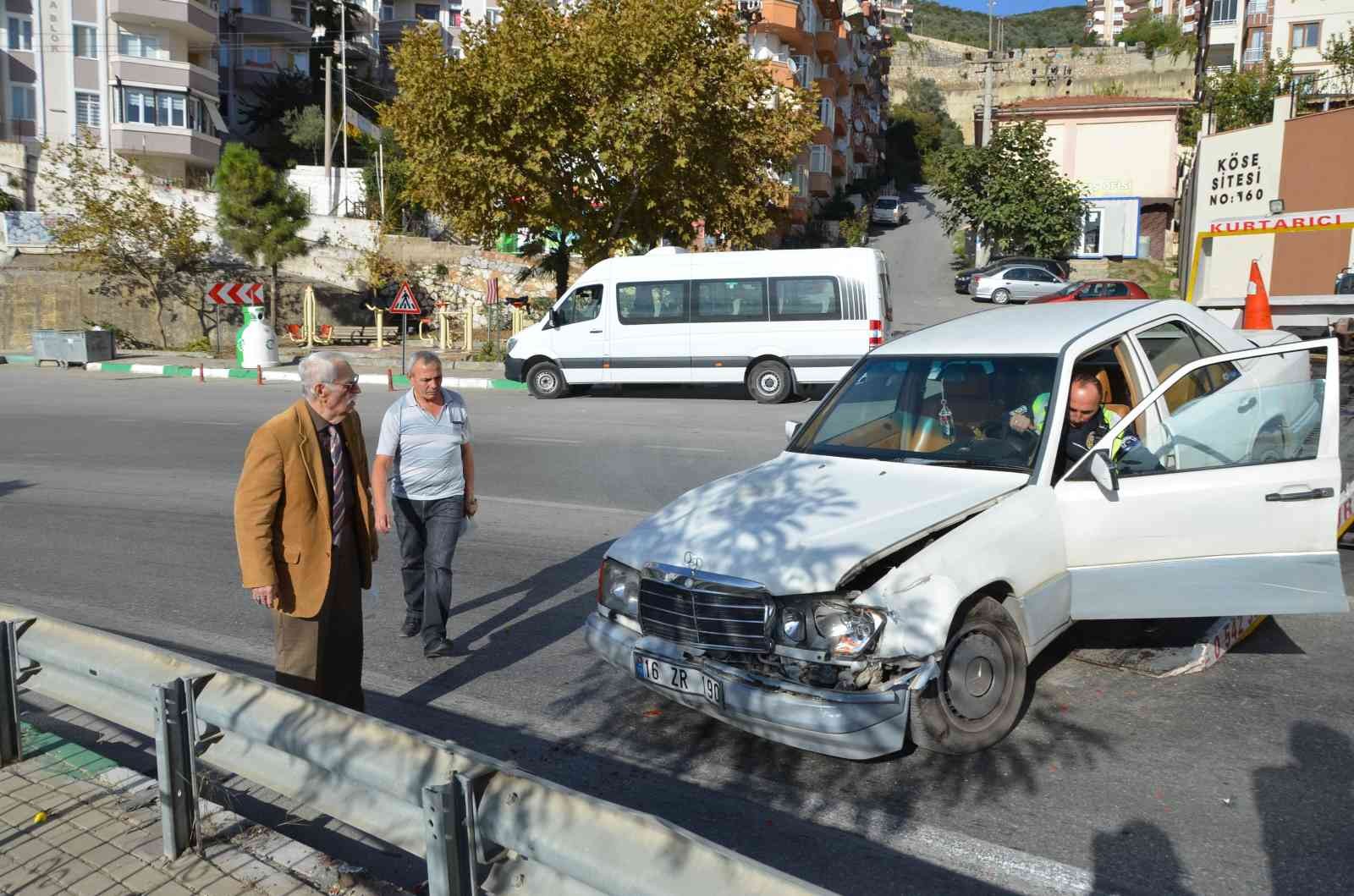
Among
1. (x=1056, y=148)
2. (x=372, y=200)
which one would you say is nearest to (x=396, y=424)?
(x=372, y=200)

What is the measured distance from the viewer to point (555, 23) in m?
24.5

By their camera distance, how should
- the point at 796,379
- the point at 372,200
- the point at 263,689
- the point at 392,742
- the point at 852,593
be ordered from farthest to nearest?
1. the point at 372,200
2. the point at 796,379
3. the point at 852,593
4. the point at 263,689
5. the point at 392,742

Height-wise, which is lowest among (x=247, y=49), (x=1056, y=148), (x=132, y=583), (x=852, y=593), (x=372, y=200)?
(x=132, y=583)

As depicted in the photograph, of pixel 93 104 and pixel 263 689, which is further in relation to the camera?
pixel 93 104

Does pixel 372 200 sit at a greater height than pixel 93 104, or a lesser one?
lesser

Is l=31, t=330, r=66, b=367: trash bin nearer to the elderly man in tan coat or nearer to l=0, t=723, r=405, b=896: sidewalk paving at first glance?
l=0, t=723, r=405, b=896: sidewalk paving

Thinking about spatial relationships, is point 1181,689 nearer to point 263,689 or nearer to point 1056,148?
point 263,689

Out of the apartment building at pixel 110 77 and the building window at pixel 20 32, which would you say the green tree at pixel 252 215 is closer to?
the apartment building at pixel 110 77

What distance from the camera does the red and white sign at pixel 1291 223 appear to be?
53.0 ft

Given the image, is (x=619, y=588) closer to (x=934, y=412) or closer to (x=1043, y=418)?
(x=934, y=412)

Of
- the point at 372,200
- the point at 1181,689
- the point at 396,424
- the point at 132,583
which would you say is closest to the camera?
the point at 1181,689

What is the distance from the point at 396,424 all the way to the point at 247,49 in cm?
6513

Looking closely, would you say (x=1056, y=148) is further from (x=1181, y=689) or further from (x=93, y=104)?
(x=1181, y=689)

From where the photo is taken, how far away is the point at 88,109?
50312 mm
